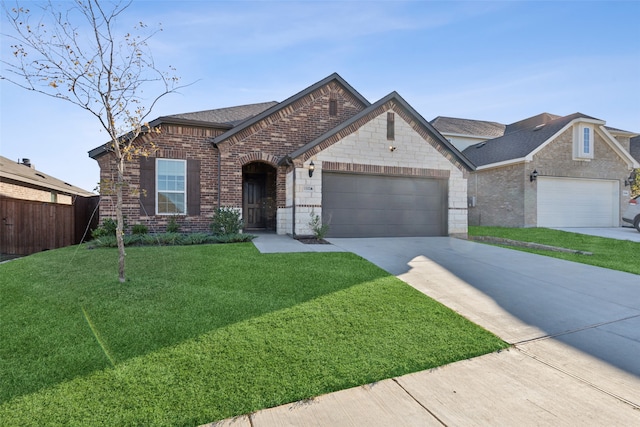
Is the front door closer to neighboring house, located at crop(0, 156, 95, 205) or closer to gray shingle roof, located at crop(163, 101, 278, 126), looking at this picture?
gray shingle roof, located at crop(163, 101, 278, 126)

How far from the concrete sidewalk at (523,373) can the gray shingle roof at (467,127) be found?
59.2ft

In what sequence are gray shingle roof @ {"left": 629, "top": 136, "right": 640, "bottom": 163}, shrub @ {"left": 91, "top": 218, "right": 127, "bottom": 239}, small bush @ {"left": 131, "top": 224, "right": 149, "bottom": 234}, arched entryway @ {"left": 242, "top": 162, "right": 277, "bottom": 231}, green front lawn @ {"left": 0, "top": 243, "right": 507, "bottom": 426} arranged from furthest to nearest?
gray shingle roof @ {"left": 629, "top": 136, "right": 640, "bottom": 163} → arched entryway @ {"left": 242, "top": 162, "right": 277, "bottom": 231} → small bush @ {"left": 131, "top": 224, "right": 149, "bottom": 234} → shrub @ {"left": 91, "top": 218, "right": 127, "bottom": 239} → green front lawn @ {"left": 0, "top": 243, "right": 507, "bottom": 426}

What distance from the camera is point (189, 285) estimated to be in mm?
5074

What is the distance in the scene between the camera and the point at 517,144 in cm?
1717

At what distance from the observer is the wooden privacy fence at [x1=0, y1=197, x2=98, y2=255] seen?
977 cm

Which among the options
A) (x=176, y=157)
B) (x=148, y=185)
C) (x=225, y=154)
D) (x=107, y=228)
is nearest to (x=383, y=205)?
(x=225, y=154)

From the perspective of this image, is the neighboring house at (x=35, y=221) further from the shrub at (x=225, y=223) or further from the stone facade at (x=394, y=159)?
the stone facade at (x=394, y=159)

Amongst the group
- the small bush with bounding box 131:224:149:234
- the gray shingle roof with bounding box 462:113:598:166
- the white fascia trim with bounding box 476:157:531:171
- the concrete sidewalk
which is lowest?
the concrete sidewalk

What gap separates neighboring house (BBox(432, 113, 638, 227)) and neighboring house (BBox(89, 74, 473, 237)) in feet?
20.6

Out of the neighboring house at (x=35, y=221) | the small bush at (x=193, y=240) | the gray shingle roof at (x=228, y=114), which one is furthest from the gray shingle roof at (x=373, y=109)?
the neighboring house at (x=35, y=221)

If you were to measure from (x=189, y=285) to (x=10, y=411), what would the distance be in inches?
110

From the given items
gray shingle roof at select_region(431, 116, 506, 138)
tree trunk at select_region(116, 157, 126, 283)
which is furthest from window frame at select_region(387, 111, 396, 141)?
gray shingle roof at select_region(431, 116, 506, 138)

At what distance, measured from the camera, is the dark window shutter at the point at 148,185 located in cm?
1043

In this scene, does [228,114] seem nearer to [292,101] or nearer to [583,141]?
[292,101]
